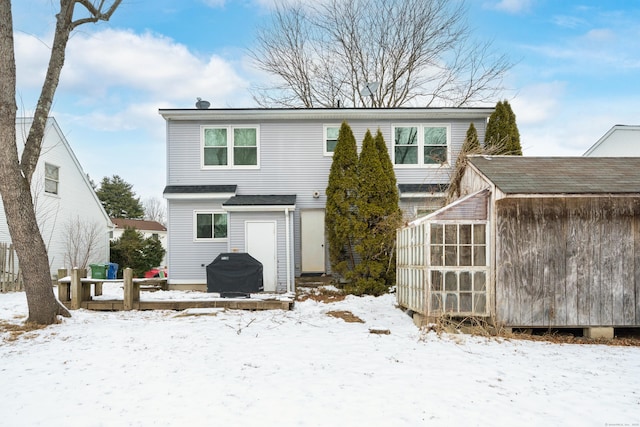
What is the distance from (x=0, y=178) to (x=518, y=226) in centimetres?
914

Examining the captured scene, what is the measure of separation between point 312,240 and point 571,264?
8223 mm

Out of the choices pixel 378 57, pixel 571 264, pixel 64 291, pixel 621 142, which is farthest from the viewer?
pixel 378 57

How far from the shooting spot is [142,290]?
551 inches

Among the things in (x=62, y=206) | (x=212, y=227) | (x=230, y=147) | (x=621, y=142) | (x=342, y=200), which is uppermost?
(x=621, y=142)

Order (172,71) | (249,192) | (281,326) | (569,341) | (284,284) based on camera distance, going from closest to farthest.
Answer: (569,341)
(281,326)
(284,284)
(249,192)
(172,71)

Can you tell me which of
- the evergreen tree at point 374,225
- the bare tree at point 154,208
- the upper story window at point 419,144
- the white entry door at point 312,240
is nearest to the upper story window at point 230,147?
the white entry door at point 312,240

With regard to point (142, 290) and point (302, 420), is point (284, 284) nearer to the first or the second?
point (142, 290)

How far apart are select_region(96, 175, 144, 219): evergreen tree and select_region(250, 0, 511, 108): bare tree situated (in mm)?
17796

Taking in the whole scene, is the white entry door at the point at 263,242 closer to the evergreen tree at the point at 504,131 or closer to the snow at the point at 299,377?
the snow at the point at 299,377

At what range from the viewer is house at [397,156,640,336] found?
808 cm

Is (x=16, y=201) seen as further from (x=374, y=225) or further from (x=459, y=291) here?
(x=374, y=225)

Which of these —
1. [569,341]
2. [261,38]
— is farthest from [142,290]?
[261,38]

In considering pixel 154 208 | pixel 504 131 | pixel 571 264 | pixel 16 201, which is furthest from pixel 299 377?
pixel 154 208

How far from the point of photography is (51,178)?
17.7 m
